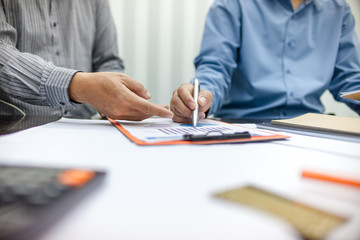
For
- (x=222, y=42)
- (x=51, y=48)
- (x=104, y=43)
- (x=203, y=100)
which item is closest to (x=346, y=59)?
(x=222, y=42)

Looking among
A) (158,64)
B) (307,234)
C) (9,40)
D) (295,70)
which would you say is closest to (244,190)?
(307,234)

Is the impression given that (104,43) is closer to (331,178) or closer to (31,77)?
(31,77)

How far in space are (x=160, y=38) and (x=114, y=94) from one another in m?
0.86

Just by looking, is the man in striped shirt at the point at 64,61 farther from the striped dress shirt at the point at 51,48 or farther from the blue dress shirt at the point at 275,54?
the blue dress shirt at the point at 275,54

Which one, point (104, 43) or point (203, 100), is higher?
point (104, 43)

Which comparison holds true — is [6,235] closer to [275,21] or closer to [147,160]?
[147,160]

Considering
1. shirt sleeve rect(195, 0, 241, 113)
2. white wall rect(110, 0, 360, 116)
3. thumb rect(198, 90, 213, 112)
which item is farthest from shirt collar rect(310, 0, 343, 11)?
thumb rect(198, 90, 213, 112)

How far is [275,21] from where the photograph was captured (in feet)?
2.90

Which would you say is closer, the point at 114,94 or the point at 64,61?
the point at 114,94

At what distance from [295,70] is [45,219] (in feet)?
3.09

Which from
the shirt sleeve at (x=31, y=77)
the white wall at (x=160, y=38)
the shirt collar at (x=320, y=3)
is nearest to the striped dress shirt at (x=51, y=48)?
the shirt sleeve at (x=31, y=77)

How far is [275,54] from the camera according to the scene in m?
0.90

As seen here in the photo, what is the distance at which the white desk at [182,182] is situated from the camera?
5.2 inches

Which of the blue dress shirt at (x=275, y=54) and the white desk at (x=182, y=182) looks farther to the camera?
the blue dress shirt at (x=275, y=54)
